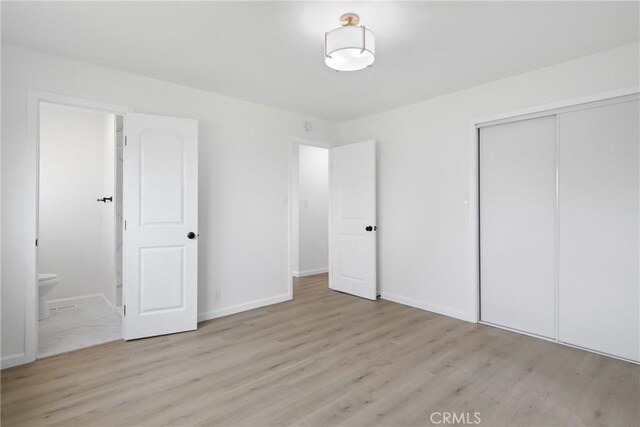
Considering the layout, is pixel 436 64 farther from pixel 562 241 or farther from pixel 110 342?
pixel 110 342

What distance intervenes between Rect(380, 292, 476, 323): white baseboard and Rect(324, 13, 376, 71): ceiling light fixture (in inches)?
109

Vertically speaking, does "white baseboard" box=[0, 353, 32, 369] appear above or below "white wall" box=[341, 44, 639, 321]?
below

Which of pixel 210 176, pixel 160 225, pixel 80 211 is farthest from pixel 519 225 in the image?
pixel 80 211

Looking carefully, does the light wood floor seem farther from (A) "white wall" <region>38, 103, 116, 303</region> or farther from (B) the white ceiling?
(B) the white ceiling

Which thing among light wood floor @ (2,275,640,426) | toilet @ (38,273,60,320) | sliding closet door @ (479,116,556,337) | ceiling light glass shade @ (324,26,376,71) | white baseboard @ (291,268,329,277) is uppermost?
ceiling light glass shade @ (324,26,376,71)

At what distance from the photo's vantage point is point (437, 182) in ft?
12.6

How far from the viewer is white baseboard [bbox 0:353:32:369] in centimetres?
254

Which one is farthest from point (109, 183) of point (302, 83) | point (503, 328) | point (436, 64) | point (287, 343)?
point (503, 328)

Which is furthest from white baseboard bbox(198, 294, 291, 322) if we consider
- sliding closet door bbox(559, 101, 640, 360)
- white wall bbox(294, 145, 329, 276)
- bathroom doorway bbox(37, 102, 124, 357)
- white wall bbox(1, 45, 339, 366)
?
sliding closet door bbox(559, 101, 640, 360)

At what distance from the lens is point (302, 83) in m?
3.40

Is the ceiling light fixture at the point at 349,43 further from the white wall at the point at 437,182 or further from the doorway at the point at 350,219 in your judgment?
the doorway at the point at 350,219

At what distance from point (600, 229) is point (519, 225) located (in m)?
0.63

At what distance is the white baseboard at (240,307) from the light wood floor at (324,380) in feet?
0.94

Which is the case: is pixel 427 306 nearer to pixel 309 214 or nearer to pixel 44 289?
pixel 309 214
